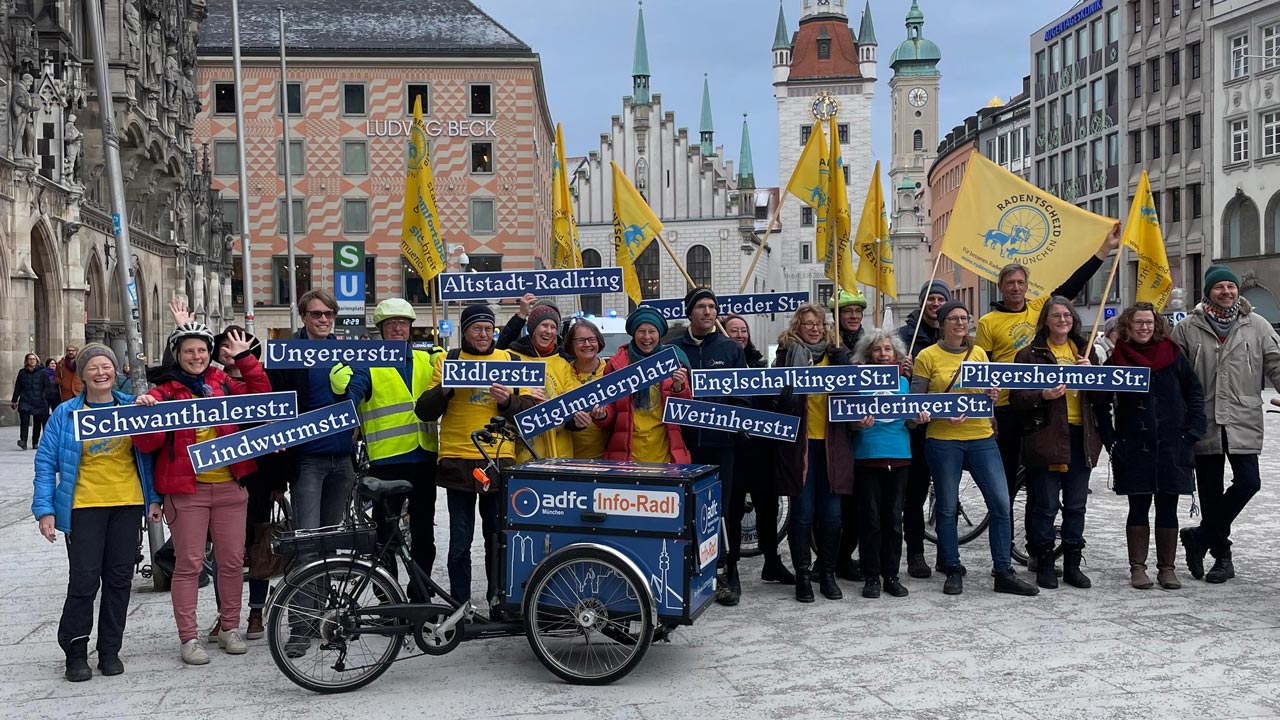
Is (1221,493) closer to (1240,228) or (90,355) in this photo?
(90,355)

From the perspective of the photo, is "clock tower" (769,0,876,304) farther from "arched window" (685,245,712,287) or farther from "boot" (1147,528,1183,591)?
"boot" (1147,528,1183,591)

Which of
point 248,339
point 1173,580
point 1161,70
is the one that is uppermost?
point 1161,70

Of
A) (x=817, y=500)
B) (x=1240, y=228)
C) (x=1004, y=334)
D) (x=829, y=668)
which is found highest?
(x=1240, y=228)

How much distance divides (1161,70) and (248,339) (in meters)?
49.8

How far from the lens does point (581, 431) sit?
7.50m

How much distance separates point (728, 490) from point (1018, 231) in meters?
3.22

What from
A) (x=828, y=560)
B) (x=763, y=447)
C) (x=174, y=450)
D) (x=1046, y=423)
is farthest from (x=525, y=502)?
(x=1046, y=423)

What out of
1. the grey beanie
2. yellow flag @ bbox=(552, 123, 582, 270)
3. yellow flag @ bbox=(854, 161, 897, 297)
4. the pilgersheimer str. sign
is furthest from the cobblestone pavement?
the pilgersheimer str. sign

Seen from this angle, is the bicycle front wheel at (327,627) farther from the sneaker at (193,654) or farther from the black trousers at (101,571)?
the black trousers at (101,571)

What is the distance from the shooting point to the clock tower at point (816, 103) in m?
106

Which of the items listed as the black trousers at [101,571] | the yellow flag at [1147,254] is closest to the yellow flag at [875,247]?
the yellow flag at [1147,254]

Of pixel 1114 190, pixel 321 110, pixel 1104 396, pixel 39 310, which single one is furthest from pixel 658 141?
pixel 1104 396

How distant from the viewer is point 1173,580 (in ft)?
26.2

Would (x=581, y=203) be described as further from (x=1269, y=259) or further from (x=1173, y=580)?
(x=1173, y=580)
